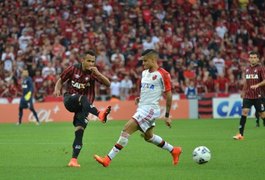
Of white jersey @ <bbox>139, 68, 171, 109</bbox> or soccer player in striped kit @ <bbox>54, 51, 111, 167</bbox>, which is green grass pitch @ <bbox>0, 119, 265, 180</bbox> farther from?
white jersey @ <bbox>139, 68, 171, 109</bbox>

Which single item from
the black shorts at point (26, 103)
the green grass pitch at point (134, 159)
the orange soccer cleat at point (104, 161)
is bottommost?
the black shorts at point (26, 103)

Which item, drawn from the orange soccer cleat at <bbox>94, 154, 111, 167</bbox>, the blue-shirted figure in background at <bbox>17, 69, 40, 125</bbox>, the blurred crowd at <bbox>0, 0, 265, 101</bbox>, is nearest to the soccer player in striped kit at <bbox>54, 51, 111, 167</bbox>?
the orange soccer cleat at <bbox>94, 154, 111, 167</bbox>

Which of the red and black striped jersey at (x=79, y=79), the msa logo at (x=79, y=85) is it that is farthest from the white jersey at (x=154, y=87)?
the msa logo at (x=79, y=85)

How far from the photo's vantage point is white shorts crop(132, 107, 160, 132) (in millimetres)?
13344

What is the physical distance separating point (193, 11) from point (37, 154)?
2576cm

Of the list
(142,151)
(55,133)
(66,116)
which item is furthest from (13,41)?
(142,151)

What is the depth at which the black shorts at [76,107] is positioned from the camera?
13562 millimetres

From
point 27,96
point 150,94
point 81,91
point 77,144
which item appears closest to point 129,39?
point 27,96

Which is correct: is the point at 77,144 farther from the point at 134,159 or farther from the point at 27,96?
the point at 27,96

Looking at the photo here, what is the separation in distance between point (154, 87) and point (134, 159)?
2027 millimetres

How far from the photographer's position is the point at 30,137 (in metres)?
22.4

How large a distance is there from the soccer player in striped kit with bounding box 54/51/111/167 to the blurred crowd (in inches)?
832

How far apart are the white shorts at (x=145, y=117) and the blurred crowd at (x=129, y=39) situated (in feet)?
71.0

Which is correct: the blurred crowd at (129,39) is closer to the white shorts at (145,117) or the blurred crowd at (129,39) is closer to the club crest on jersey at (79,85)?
the club crest on jersey at (79,85)
